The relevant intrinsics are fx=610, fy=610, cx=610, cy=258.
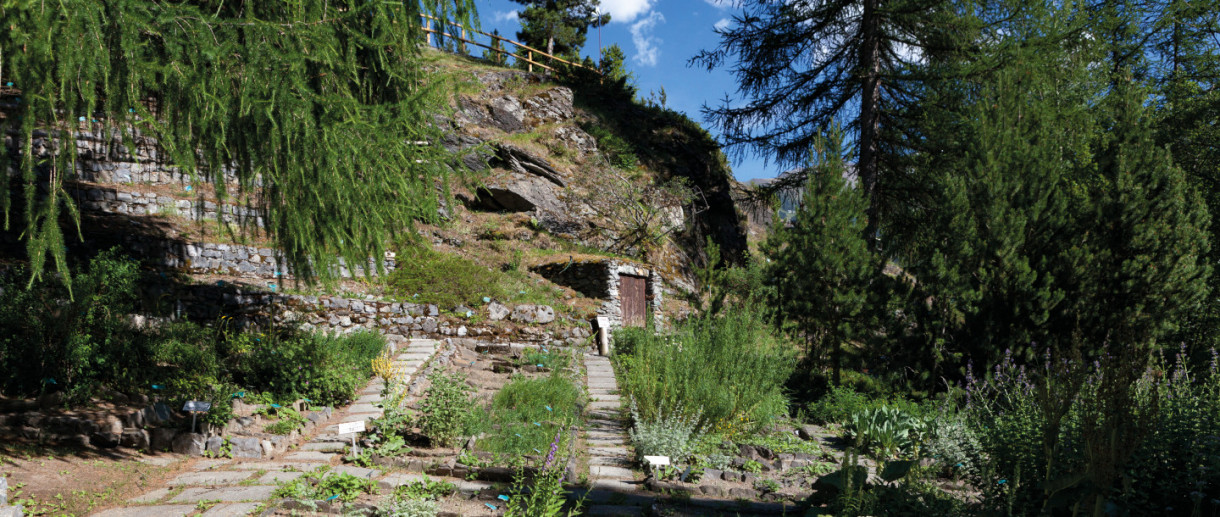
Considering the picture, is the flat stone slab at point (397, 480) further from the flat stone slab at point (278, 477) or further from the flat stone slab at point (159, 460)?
the flat stone slab at point (159, 460)

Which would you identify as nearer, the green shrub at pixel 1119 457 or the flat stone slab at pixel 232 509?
the green shrub at pixel 1119 457

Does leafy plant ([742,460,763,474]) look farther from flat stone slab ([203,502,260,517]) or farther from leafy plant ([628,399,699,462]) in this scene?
flat stone slab ([203,502,260,517])

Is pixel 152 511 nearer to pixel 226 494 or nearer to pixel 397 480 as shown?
pixel 226 494

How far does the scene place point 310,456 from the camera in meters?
4.89

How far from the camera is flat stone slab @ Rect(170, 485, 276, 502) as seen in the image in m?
3.73

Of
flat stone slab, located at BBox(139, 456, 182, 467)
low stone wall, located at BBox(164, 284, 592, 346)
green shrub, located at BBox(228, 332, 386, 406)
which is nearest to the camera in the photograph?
flat stone slab, located at BBox(139, 456, 182, 467)

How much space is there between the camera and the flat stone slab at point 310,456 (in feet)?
15.6

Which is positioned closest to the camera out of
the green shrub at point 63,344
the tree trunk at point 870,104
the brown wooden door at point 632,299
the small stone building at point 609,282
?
the green shrub at point 63,344

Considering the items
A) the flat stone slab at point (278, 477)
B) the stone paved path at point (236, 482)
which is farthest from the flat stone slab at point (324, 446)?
the flat stone slab at point (278, 477)

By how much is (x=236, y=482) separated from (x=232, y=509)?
0.67m

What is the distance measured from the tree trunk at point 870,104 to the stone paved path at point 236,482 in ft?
32.7

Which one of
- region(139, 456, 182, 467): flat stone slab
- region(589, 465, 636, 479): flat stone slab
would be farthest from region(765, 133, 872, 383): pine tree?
region(139, 456, 182, 467): flat stone slab

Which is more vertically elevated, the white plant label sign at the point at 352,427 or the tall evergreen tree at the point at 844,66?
the tall evergreen tree at the point at 844,66

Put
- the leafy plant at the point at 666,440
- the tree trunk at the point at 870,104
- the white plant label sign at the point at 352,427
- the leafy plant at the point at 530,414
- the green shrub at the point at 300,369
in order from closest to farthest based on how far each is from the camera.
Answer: the white plant label sign at the point at 352,427 → the leafy plant at the point at 666,440 → the leafy plant at the point at 530,414 → the green shrub at the point at 300,369 → the tree trunk at the point at 870,104
